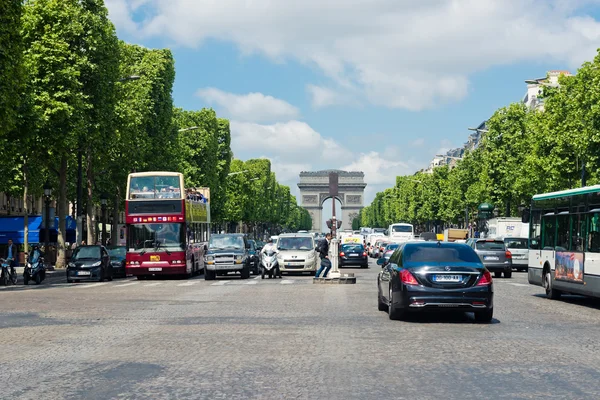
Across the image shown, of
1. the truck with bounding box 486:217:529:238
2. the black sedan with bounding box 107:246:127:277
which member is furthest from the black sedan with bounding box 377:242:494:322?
the truck with bounding box 486:217:529:238

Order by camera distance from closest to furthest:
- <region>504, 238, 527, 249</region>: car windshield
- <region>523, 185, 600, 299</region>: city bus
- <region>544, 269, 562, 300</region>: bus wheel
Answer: <region>523, 185, 600, 299</region>: city bus → <region>544, 269, 562, 300</region>: bus wheel → <region>504, 238, 527, 249</region>: car windshield

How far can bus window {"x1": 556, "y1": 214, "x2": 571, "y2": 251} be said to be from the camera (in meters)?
24.3

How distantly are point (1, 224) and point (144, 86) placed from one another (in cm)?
1194

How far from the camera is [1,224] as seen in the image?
6056 centimetres

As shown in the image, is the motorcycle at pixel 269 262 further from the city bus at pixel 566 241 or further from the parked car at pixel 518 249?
the parked car at pixel 518 249

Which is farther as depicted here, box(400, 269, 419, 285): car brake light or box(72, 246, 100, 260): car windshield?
box(72, 246, 100, 260): car windshield

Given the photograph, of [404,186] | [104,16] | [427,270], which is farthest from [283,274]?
[404,186]

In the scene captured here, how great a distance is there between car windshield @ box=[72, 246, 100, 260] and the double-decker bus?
1404 millimetres

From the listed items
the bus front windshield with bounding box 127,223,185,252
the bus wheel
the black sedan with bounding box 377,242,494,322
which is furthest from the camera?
the bus front windshield with bounding box 127,223,185,252

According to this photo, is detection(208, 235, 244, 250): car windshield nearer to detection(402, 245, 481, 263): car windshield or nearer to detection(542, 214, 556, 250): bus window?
detection(542, 214, 556, 250): bus window

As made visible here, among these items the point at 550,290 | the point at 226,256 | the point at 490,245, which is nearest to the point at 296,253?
the point at 226,256

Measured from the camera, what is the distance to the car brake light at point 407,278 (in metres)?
17.3

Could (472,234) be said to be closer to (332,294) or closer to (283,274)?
(283,274)

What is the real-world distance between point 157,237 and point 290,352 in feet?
88.7
